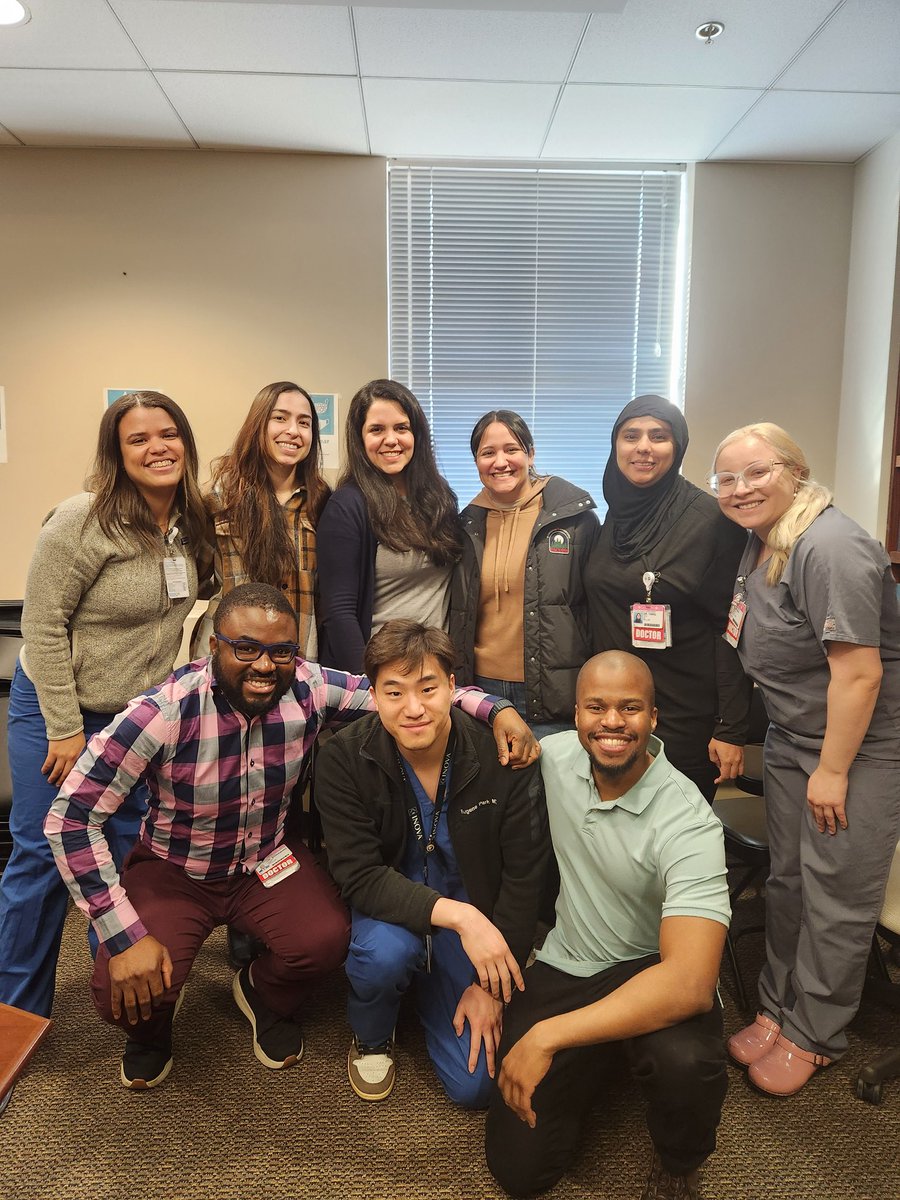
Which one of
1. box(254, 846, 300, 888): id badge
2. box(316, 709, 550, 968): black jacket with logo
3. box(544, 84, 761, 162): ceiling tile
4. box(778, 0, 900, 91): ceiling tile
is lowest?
box(254, 846, 300, 888): id badge

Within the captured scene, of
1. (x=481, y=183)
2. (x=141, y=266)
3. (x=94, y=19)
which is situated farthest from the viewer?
(x=481, y=183)

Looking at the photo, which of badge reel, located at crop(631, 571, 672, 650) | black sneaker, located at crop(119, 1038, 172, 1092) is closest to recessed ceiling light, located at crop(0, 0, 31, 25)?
badge reel, located at crop(631, 571, 672, 650)

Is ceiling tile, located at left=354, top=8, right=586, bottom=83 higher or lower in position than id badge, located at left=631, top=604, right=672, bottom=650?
higher

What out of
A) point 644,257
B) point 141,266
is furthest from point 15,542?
point 644,257

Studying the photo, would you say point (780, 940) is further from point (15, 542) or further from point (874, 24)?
point (15, 542)

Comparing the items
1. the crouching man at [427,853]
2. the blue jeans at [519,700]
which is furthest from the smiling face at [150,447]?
the blue jeans at [519,700]

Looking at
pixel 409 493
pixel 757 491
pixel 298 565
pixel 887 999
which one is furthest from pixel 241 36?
pixel 887 999

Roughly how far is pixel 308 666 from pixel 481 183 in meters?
2.74

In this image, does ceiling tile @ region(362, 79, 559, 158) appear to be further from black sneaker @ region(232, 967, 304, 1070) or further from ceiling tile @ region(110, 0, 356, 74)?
black sneaker @ region(232, 967, 304, 1070)

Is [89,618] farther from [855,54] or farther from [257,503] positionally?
[855,54]

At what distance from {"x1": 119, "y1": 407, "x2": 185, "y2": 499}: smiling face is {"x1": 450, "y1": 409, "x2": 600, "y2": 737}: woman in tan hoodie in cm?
85

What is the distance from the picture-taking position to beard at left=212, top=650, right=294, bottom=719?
1.65 m

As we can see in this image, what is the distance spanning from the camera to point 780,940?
1770 mm

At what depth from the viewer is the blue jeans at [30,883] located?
1.74m
